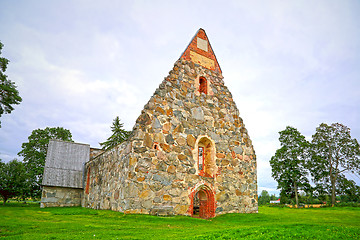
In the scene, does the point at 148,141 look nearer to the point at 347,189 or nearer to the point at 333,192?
the point at 333,192

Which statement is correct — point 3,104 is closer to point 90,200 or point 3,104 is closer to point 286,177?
point 90,200

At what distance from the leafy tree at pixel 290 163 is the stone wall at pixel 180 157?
18781mm

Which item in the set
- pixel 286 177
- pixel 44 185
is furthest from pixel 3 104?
pixel 286 177

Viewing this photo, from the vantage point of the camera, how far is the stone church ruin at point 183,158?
11.2m

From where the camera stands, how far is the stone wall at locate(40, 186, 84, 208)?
58.2ft

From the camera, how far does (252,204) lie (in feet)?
48.3

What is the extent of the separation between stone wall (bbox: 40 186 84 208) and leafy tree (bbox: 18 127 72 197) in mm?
12132

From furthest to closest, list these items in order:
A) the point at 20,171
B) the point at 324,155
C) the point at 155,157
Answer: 1. the point at 324,155
2. the point at 20,171
3. the point at 155,157

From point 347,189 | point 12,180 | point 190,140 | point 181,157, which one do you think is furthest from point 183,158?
point 347,189

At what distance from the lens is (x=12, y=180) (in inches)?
996

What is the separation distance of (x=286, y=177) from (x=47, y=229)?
100.0ft

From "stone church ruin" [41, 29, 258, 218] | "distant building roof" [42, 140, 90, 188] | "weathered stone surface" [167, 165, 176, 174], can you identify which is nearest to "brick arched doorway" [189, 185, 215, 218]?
"stone church ruin" [41, 29, 258, 218]

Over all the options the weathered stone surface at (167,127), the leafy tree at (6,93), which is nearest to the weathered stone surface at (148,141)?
the weathered stone surface at (167,127)

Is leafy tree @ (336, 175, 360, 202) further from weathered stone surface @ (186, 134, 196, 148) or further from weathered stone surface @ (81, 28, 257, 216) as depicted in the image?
weathered stone surface @ (186, 134, 196, 148)
